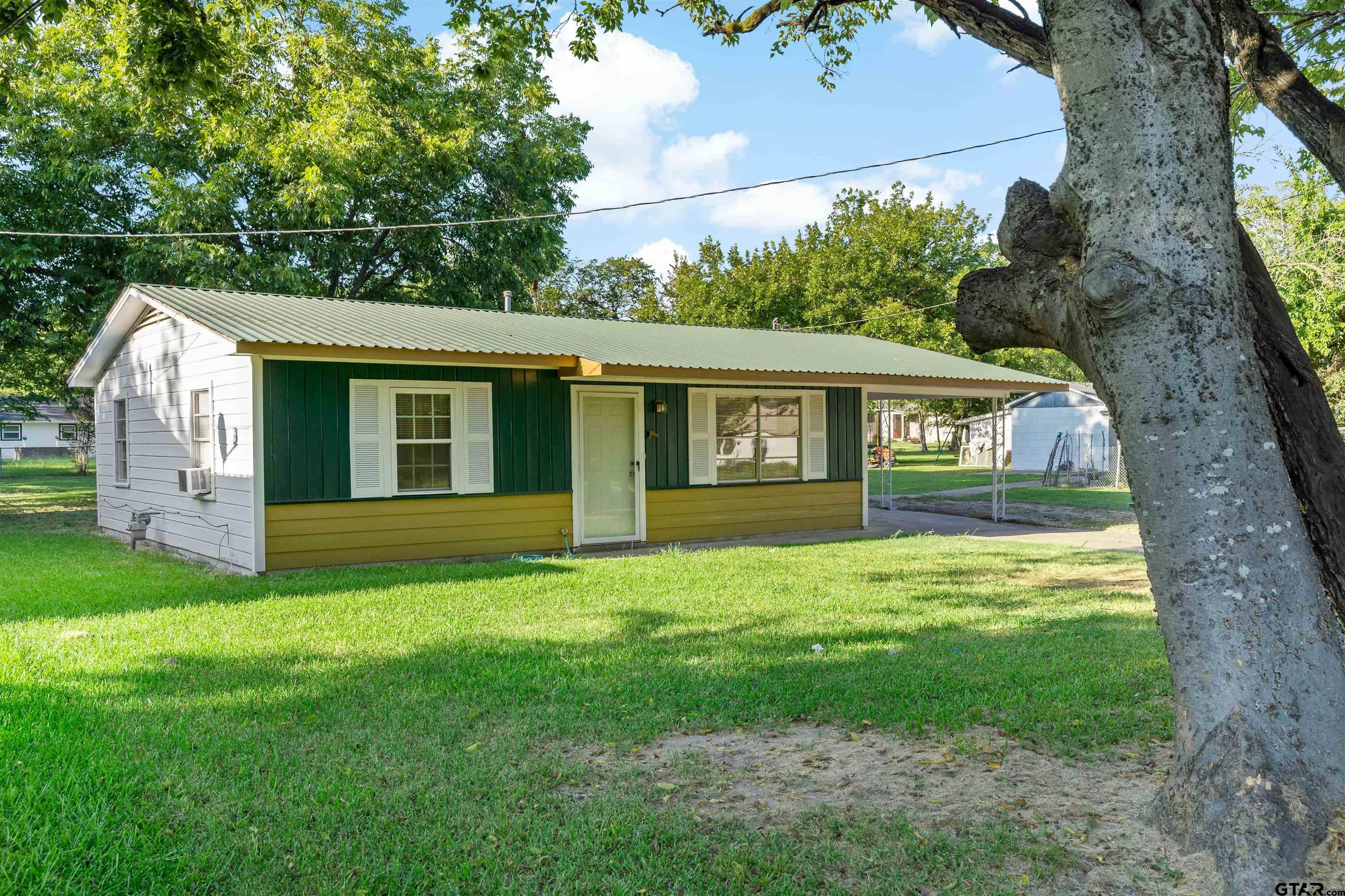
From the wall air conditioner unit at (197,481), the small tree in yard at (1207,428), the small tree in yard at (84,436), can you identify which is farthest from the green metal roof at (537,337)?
the small tree in yard at (84,436)

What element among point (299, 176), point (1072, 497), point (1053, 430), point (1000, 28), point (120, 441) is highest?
point (299, 176)

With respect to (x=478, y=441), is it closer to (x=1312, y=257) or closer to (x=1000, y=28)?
(x=1000, y=28)

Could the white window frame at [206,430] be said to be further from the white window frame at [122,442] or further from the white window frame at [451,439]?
the white window frame at [122,442]

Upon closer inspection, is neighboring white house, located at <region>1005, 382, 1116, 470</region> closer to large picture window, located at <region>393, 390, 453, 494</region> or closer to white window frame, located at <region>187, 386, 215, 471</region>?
large picture window, located at <region>393, 390, 453, 494</region>

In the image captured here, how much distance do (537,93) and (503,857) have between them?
68.5 ft

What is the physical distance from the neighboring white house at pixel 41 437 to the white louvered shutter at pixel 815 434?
4507 cm

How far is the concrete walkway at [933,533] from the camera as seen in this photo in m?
11.8

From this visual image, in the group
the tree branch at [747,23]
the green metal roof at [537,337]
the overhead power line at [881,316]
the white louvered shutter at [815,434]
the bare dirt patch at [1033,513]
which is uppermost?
the overhead power line at [881,316]

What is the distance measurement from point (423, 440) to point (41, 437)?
48681 mm

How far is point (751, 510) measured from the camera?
13.1 meters

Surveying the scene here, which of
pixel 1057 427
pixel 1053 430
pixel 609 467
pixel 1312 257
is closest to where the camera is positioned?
pixel 609 467

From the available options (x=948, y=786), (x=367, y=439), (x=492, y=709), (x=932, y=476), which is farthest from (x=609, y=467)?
(x=932, y=476)

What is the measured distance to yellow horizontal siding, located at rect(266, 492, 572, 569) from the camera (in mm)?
9719

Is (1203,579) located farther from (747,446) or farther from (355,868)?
(747,446)
